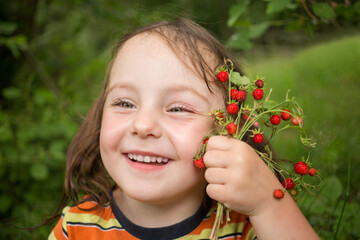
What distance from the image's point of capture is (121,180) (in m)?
1.53

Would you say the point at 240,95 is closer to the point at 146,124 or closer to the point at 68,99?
the point at 146,124

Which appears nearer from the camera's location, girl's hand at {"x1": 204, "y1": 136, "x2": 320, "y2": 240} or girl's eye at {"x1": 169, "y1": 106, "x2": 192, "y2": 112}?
girl's hand at {"x1": 204, "y1": 136, "x2": 320, "y2": 240}

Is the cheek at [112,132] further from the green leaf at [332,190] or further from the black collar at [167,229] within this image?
the green leaf at [332,190]

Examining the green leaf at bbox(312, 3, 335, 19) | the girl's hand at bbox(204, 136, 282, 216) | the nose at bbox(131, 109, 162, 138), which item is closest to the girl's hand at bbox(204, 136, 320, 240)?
the girl's hand at bbox(204, 136, 282, 216)

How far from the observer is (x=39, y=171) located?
8.60 ft

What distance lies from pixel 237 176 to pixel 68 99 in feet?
7.01

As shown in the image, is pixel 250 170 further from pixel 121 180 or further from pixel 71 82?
pixel 71 82

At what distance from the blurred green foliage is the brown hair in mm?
261

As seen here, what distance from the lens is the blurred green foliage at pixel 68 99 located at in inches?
82.6

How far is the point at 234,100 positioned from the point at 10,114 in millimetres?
2204

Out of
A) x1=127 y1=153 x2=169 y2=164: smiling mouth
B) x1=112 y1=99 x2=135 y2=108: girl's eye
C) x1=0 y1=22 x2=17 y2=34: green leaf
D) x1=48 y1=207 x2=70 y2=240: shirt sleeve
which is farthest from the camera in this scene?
x1=0 y1=22 x2=17 y2=34: green leaf

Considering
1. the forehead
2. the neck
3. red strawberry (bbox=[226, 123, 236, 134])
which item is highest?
the forehead

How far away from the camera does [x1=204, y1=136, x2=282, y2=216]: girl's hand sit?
4.16 feet

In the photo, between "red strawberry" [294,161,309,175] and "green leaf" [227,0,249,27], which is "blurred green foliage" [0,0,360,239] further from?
"red strawberry" [294,161,309,175]
